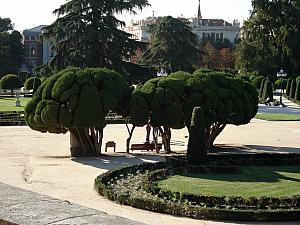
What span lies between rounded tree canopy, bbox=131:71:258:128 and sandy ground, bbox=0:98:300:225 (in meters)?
1.63

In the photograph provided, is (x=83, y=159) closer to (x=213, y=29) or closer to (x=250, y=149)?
(x=250, y=149)

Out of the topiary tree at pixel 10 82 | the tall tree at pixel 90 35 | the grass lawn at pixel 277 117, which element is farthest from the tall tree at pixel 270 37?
the topiary tree at pixel 10 82

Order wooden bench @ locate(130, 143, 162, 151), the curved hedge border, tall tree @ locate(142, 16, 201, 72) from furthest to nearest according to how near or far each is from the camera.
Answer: tall tree @ locate(142, 16, 201, 72), wooden bench @ locate(130, 143, 162, 151), the curved hedge border

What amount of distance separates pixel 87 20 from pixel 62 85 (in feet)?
76.0

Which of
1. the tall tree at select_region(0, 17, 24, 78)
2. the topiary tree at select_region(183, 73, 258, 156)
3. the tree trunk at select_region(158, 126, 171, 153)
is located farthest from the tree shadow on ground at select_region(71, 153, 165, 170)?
the tall tree at select_region(0, 17, 24, 78)

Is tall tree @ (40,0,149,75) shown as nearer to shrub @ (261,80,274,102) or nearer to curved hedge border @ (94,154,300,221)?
shrub @ (261,80,274,102)

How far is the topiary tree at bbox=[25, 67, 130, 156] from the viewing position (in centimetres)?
2122

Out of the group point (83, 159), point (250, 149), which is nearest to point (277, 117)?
point (250, 149)

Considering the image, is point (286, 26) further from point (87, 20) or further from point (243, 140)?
point (243, 140)

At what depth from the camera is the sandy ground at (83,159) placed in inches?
529

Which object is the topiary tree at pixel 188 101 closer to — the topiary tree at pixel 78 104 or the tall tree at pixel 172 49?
the topiary tree at pixel 78 104

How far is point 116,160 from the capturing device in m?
21.2

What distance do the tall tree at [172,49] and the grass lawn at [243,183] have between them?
4489 cm

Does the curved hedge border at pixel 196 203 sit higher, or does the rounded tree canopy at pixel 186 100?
the rounded tree canopy at pixel 186 100
